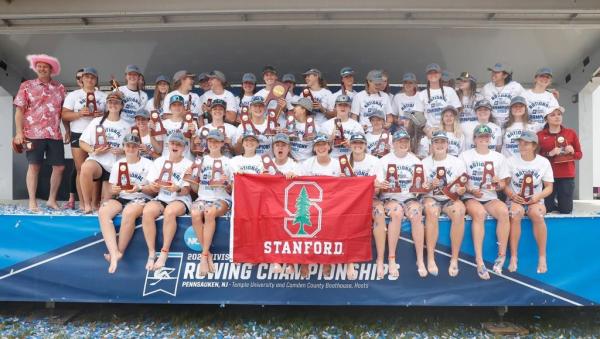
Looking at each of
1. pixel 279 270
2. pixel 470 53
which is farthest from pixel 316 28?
pixel 279 270

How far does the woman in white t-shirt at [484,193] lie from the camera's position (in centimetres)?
398

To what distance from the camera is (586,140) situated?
6.83 metres

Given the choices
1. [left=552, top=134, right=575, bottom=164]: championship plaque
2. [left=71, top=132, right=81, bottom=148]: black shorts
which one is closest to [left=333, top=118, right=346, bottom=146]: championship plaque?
[left=552, top=134, right=575, bottom=164]: championship plaque

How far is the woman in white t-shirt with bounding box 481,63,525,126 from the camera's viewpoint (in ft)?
17.3

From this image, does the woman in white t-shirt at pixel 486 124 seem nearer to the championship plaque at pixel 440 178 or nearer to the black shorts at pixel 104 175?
the championship plaque at pixel 440 178

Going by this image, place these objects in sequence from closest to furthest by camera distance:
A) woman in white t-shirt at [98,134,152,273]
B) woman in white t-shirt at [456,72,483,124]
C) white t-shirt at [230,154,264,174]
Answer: woman in white t-shirt at [98,134,152,273] < white t-shirt at [230,154,264,174] < woman in white t-shirt at [456,72,483,124]

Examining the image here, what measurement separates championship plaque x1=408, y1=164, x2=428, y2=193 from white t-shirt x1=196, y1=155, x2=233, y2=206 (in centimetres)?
173

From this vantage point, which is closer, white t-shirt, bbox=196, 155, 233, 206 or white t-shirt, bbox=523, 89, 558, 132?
white t-shirt, bbox=196, 155, 233, 206

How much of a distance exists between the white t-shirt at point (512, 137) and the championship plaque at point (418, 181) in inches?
52.6

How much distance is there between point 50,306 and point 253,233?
2.38 metres

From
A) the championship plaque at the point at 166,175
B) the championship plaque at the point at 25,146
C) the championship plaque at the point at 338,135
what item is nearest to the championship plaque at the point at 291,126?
the championship plaque at the point at 338,135

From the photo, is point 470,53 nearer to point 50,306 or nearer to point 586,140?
point 586,140

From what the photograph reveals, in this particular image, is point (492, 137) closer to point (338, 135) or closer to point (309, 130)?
point (338, 135)

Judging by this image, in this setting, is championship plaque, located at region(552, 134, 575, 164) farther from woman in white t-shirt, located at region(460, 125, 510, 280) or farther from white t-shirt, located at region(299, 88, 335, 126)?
white t-shirt, located at region(299, 88, 335, 126)
